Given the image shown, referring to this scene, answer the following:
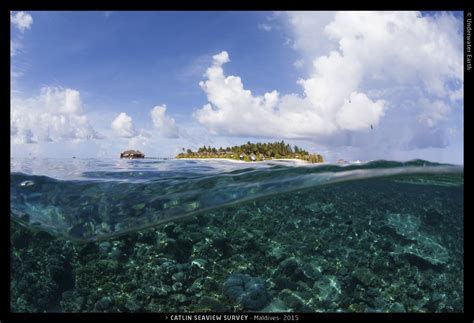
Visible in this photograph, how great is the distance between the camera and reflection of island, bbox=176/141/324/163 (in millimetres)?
7473

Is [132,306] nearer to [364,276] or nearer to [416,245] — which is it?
[364,276]

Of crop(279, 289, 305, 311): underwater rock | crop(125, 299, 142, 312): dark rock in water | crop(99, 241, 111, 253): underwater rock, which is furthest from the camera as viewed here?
crop(99, 241, 111, 253): underwater rock

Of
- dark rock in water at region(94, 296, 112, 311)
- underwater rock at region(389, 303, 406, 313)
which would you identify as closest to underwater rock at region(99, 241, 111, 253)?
dark rock in water at region(94, 296, 112, 311)

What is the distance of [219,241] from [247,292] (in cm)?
303

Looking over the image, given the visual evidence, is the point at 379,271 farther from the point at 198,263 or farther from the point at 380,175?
the point at 198,263

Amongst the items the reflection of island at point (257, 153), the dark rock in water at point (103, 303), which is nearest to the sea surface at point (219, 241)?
the dark rock in water at point (103, 303)

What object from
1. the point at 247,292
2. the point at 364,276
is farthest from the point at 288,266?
the point at 247,292

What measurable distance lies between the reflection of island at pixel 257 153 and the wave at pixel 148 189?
45 cm

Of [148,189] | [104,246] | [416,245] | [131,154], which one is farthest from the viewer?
[416,245]

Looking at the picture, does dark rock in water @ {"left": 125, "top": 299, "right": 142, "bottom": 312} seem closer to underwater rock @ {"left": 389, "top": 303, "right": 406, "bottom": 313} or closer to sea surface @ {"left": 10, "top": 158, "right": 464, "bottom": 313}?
sea surface @ {"left": 10, "top": 158, "right": 464, "bottom": 313}

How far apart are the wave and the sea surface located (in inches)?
1.5

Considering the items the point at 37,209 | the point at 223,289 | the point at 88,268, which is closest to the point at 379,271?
the point at 223,289

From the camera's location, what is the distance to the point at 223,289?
22.1 feet

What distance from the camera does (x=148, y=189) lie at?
9266 mm
